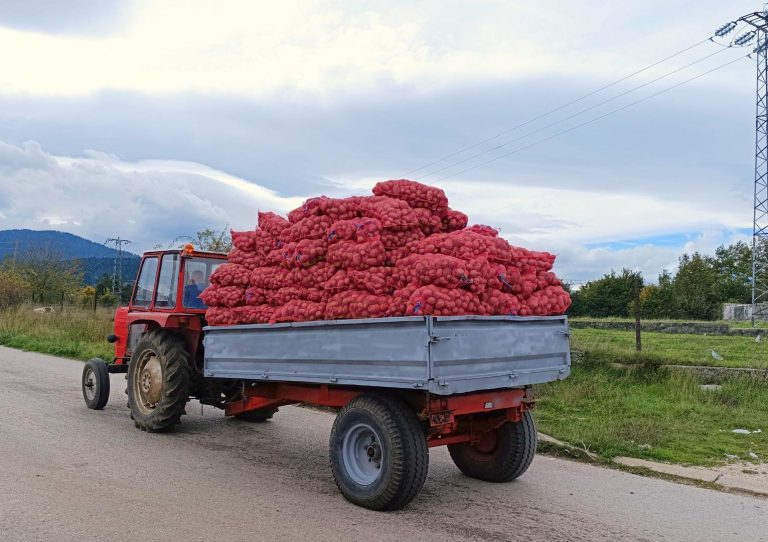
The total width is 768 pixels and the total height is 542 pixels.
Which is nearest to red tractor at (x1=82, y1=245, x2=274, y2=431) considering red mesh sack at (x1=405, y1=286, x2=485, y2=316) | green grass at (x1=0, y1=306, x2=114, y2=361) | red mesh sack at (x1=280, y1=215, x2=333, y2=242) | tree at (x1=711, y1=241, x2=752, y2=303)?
red mesh sack at (x1=280, y1=215, x2=333, y2=242)

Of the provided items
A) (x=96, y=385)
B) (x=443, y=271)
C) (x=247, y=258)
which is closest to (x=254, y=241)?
(x=247, y=258)

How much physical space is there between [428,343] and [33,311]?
26.7 m

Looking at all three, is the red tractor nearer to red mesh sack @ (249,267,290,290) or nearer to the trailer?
the trailer

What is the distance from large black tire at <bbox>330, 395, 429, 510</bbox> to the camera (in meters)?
5.16

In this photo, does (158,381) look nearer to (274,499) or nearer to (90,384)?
(90,384)

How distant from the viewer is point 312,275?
19.9 feet

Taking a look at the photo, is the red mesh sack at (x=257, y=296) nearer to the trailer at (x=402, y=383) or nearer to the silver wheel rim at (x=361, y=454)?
the trailer at (x=402, y=383)

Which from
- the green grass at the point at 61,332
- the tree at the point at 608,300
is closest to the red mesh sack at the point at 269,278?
the green grass at the point at 61,332

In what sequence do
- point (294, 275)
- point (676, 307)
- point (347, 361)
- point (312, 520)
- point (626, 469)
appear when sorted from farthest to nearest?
point (676, 307), point (626, 469), point (294, 275), point (347, 361), point (312, 520)

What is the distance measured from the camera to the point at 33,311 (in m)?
27.2

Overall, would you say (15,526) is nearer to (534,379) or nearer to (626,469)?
(534,379)

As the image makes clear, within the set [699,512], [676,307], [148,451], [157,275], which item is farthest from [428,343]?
[676,307]

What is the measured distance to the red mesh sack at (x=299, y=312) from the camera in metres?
5.88

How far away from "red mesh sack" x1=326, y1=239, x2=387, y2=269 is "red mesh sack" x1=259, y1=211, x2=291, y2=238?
102cm
